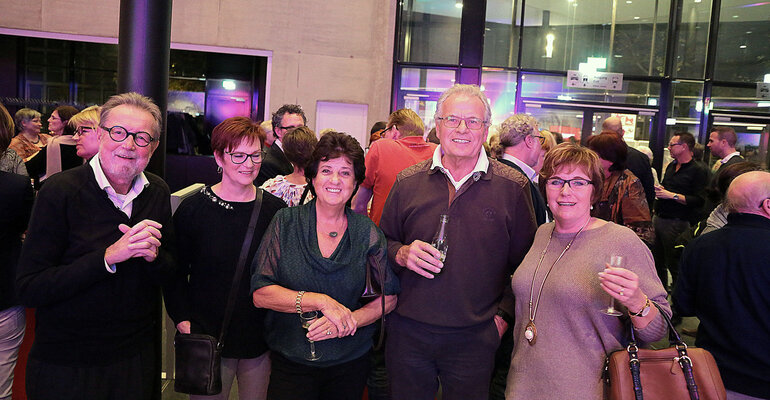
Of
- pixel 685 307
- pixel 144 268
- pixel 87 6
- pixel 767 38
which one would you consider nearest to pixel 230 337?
pixel 144 268

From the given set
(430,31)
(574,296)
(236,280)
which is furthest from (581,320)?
(430,31)

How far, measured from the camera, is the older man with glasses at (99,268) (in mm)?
2260

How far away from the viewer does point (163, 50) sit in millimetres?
3760

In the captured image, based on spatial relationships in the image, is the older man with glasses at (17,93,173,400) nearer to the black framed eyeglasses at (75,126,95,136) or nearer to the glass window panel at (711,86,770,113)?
the black framed eyeglasses at (75,126,95,136)


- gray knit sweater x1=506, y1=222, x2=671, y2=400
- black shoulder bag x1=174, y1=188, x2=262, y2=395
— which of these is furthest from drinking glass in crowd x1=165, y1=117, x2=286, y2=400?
gray knit sweater x1=506, y1=222, x2=671, y2=400

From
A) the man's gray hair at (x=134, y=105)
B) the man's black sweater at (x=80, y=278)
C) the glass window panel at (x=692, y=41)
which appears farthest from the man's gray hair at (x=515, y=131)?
the glass window panel at (x=692, y=41)

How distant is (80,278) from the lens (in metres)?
2.24

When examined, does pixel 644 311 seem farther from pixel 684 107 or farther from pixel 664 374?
pixel 684 107

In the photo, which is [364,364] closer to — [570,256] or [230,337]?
[230,337]

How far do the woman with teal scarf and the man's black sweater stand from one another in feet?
Answer: 1.59

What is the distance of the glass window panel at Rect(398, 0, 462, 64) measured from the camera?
39.6ft

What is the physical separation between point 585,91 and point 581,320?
10.6 metres

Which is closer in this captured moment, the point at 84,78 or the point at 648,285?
the point at 648,285

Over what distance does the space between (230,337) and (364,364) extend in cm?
62
